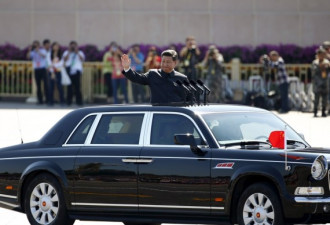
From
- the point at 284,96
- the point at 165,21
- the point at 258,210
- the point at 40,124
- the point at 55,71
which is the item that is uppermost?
the point at 165,21

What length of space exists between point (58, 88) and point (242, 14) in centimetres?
701

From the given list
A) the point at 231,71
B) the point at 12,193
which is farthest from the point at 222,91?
the point at 12,193

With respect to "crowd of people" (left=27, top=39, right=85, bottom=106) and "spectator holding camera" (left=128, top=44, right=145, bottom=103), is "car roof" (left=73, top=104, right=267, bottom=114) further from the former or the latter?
"crowd of people" (left=27, top=39, right=85, bottom=106)

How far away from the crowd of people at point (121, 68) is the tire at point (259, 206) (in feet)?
61.1

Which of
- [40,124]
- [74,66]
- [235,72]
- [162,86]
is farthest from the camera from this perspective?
[235,72]

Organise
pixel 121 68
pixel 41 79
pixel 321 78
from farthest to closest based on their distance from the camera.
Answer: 1. pixel 41 79
2. pixel 121 68
3. pixel 321 78

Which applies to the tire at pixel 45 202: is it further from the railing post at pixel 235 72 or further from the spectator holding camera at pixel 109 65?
the railing post at pixel 235 72

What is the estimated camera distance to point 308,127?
26.0 meters

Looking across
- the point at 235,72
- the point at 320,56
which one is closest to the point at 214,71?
the point at 235,72

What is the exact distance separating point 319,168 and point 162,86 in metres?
3.24

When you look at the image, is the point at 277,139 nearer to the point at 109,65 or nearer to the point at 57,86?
the point at 109,65

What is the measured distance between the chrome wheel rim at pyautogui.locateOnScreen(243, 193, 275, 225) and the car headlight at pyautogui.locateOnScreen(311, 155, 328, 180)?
490 millimetres

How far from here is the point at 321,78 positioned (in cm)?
2955

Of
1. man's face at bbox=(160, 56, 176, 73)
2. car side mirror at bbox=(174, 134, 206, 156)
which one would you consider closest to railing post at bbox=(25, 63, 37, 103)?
man's face at bbox=(160, 56, 176, 73)
